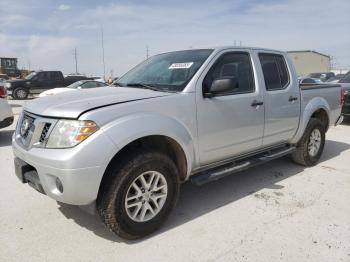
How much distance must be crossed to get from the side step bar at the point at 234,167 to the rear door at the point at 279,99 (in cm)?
16

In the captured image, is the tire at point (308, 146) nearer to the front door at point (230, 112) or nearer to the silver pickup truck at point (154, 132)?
the silver pickup truck at point (154, 132)

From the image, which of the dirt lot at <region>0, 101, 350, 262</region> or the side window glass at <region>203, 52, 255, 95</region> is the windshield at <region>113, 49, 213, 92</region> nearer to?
the side window glass at <region>203, 52, 255, 95</region>

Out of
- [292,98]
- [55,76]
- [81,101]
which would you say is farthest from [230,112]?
[55,76]

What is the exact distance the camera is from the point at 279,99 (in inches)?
179

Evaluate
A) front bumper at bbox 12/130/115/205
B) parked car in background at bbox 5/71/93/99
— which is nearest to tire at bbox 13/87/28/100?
parked car in background at bbox 5/71/93/99

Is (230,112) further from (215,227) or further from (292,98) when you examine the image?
(292,98)

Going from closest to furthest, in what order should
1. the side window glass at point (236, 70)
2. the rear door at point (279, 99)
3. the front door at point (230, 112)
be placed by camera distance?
the front door at point (230, 112), the side window glass at point (236, 70), the rear door at point (279, 99)

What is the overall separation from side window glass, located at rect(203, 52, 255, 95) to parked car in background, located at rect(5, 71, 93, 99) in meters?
18.4

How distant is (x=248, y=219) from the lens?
357 cm

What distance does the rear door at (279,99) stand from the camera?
443cm

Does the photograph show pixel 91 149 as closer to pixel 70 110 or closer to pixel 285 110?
pixel 70 110

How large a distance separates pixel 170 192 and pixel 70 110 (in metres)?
1.24

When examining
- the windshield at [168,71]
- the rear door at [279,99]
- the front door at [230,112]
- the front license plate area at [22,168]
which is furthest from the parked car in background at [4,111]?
the rear door at [279,99]

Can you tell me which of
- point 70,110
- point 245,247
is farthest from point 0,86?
point 245,247
